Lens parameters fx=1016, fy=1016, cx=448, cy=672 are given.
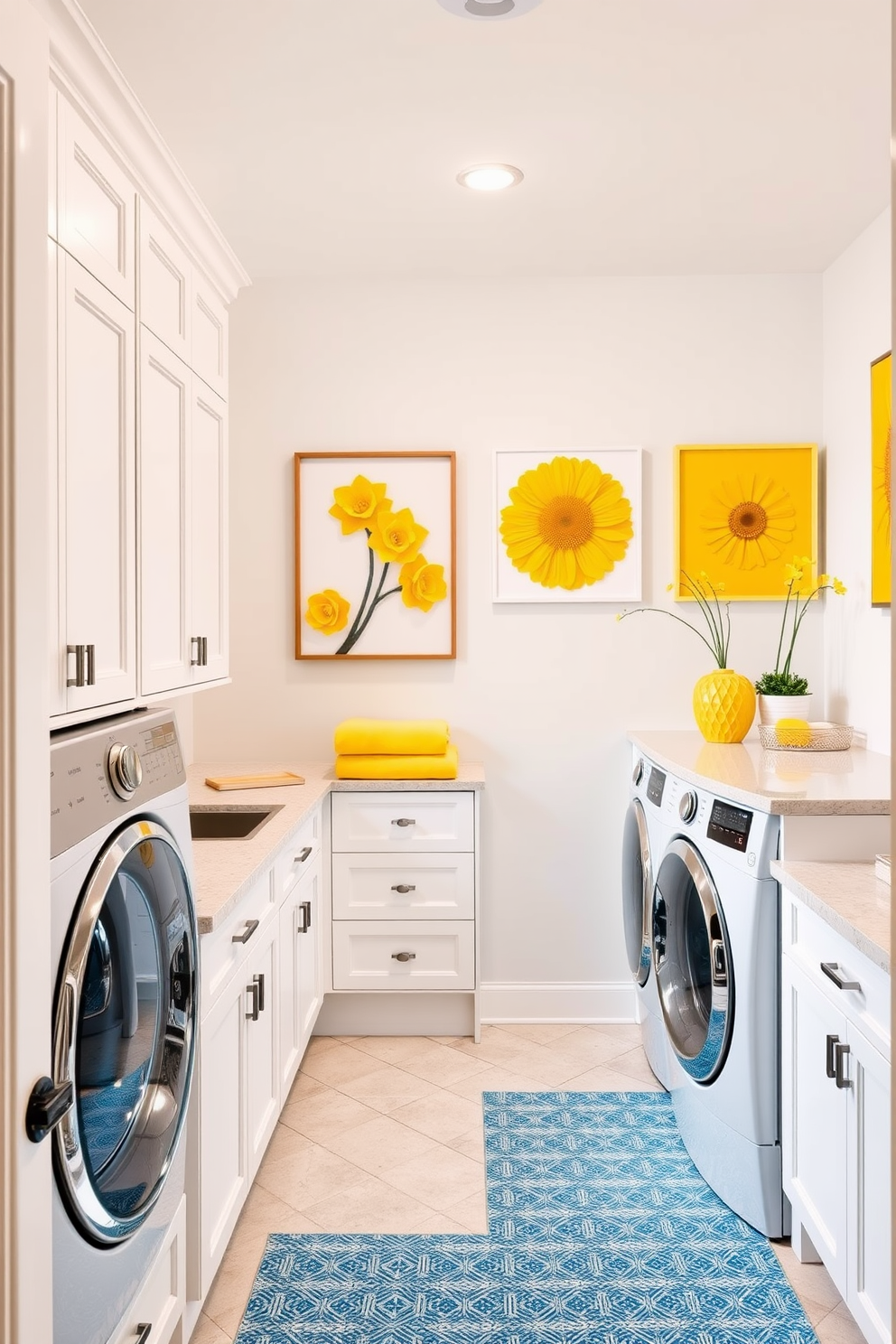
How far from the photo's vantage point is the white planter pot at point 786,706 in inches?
126

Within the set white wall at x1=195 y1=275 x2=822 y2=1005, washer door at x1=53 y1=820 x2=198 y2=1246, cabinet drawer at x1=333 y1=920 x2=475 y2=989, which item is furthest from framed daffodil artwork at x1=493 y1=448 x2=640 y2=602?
washer door at x1=53 y1=820 x2=198 y2=1246

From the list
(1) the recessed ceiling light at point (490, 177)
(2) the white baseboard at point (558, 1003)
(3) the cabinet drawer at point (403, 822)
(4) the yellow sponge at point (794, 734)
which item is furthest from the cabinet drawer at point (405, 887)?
(1) the recessed ceiling light at point (490, 177)

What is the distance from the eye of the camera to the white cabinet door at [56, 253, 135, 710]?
1396 mm

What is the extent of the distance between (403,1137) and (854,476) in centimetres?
239

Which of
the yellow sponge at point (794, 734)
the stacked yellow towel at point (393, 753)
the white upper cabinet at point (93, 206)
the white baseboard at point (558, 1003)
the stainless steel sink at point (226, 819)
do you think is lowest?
the white baseboard at point (558, 1003)

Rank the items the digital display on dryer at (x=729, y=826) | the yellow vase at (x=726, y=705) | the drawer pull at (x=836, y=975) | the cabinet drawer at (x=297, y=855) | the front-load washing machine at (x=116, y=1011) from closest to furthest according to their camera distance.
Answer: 1. the front-load washing machine at (x=116, y=1011)
2. the drawer pull at (x=836, y=975)
3. the digital display on dryer at (x=729, y=826)
4. the cabinet drawer at (x=297, y=855)
5. the yellow vase at (x=726, y=705)

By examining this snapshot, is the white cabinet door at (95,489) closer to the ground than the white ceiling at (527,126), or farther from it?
closer to the ground

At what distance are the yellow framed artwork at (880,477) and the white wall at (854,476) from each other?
44 millimetres

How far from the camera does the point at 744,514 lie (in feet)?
11.4

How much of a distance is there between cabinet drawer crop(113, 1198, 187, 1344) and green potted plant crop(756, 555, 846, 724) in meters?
2.20

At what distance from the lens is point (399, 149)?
255 cm

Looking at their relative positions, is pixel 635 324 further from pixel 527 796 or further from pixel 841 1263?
pixel 841 1263

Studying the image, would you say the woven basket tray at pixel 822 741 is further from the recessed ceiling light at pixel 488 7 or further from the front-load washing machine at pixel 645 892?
the recessed ceiling light at pixel 488 7

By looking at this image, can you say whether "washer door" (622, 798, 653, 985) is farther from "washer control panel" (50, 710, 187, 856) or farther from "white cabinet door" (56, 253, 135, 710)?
"white cabinet door" (56, 253, 135, 710)
